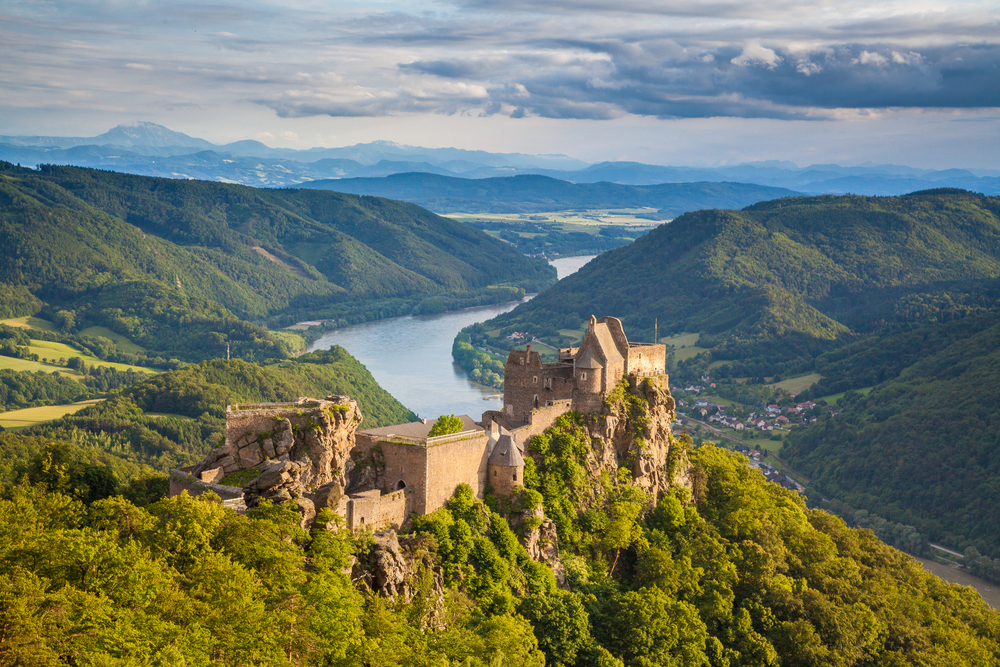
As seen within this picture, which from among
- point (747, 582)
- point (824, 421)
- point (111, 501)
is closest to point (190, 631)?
point (111, 501)

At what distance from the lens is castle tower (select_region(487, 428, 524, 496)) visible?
54.7m

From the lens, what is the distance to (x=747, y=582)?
62906 mm

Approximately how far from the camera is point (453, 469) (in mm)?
51875

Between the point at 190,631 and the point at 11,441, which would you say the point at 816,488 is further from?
the point at 190,631

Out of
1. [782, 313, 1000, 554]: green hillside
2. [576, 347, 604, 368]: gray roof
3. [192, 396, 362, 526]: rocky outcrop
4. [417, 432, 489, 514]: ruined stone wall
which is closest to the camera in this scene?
[192, 396, 362, 526]: rocky outcrop

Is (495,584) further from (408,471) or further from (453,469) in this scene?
(408,471)

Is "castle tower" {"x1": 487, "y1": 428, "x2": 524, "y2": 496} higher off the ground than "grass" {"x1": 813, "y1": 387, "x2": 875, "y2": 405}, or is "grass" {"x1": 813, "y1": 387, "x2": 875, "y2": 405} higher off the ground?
"castle tower" {"x1": 487, "y1": 428, "x2": 524, "y2": 496}

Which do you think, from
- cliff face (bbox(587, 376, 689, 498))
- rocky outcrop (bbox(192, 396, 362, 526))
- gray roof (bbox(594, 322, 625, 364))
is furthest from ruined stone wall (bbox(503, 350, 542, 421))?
rocky outcrop (bbox(192, 396, 362, 526))

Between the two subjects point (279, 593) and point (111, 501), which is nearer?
point (279, 593)

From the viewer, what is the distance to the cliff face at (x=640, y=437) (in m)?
62.0

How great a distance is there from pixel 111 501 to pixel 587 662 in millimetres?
24969

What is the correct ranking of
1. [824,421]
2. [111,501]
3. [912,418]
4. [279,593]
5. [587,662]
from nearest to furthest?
1. [279,593]
2. [111,501]
3. [587,662]
4. [912,418]
5. [824,421]

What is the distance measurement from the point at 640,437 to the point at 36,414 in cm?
12888

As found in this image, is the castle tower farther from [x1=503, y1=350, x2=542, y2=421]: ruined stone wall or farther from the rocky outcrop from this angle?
[x1=503, y1=350, x2=542, y2=421]: ruined stone wall
